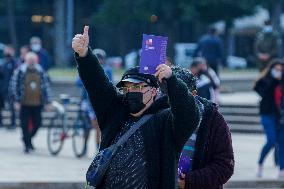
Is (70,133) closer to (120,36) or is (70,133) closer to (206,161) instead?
(206,161)

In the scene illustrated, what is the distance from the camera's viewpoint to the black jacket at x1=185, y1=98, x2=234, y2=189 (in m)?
6.44

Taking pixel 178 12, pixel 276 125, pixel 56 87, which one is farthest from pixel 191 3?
pixel 276 125

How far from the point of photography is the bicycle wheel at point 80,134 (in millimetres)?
17469

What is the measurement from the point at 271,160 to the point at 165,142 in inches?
484

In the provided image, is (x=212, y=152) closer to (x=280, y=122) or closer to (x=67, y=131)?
(x=280, y=122)

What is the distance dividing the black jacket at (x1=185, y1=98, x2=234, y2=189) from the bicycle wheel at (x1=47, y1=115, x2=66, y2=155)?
11.9 meters

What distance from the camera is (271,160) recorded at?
1817 cm

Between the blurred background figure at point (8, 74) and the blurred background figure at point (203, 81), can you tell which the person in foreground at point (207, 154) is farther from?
the blurred background figure at point (8, 74)

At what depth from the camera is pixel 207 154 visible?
6512mm

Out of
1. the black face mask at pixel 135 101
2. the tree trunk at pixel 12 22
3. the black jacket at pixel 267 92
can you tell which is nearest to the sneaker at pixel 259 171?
the black jacket at pixel 267 92

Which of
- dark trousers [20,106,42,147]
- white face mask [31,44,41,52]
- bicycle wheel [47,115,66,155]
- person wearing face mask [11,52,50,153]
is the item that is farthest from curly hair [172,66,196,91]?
white face mask [31,44,41,52]

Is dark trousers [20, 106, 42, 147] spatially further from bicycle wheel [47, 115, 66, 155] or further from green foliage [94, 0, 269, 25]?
green foliage [94, 0, 269, 25]

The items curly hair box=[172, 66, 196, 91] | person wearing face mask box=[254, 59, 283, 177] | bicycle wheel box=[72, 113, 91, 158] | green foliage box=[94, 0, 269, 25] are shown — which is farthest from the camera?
green foliage box=[94, 0, 269, 25]

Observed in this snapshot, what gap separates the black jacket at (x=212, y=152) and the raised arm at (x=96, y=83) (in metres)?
0.57
